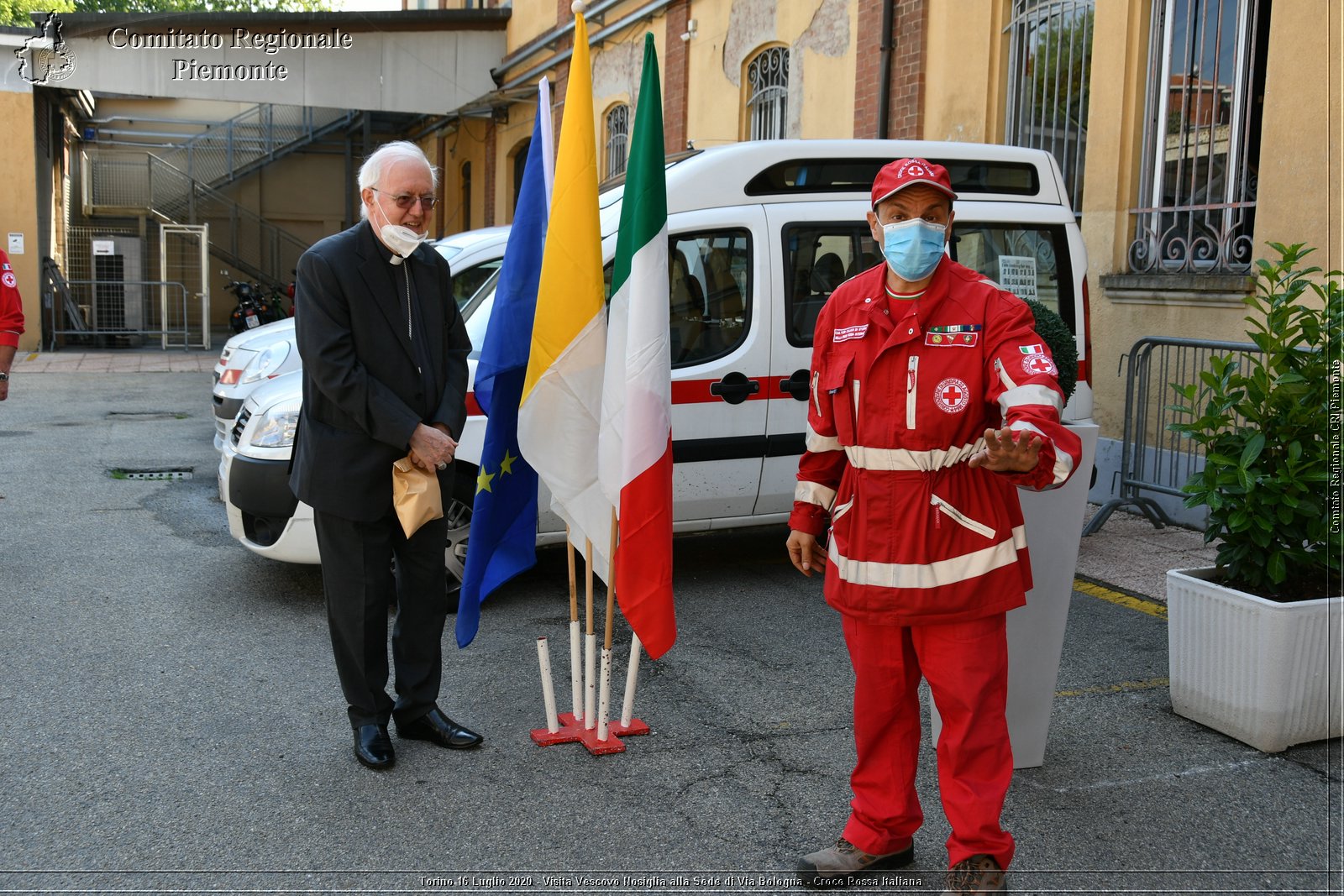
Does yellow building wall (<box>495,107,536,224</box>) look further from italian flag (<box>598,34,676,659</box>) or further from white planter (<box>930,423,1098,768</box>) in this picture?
white planter (<box>930,423,1098,768</box>)

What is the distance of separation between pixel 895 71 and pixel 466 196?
16010 mm

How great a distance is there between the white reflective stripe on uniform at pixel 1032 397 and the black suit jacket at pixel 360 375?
201 cm

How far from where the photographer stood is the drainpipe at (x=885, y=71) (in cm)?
Result: 1149

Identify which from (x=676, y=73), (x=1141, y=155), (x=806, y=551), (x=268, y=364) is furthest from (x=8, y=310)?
(x=676, y=73)

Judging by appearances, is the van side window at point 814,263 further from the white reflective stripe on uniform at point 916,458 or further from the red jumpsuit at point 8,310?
the red jumpsuit at point 8,310

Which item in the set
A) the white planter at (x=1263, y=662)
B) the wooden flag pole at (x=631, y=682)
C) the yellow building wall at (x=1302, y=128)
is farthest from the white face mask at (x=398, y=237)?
the yellow building wall at (x=1302, y=128)

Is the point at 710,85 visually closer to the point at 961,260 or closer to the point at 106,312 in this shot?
the point at 961,260

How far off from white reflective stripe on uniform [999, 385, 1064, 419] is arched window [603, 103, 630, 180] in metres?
15.1

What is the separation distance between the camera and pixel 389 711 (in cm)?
439

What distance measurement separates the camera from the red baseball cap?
10.5 ft

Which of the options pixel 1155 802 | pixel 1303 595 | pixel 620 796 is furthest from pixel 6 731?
pixel 1303 595

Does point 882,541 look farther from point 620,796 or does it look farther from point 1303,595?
point 1303,595

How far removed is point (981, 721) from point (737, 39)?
12.3 metres

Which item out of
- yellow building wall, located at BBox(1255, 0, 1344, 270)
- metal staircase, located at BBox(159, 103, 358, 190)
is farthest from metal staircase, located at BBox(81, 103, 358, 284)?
yellow building wall, located at BBox(1255, 0, 1344, 270)
